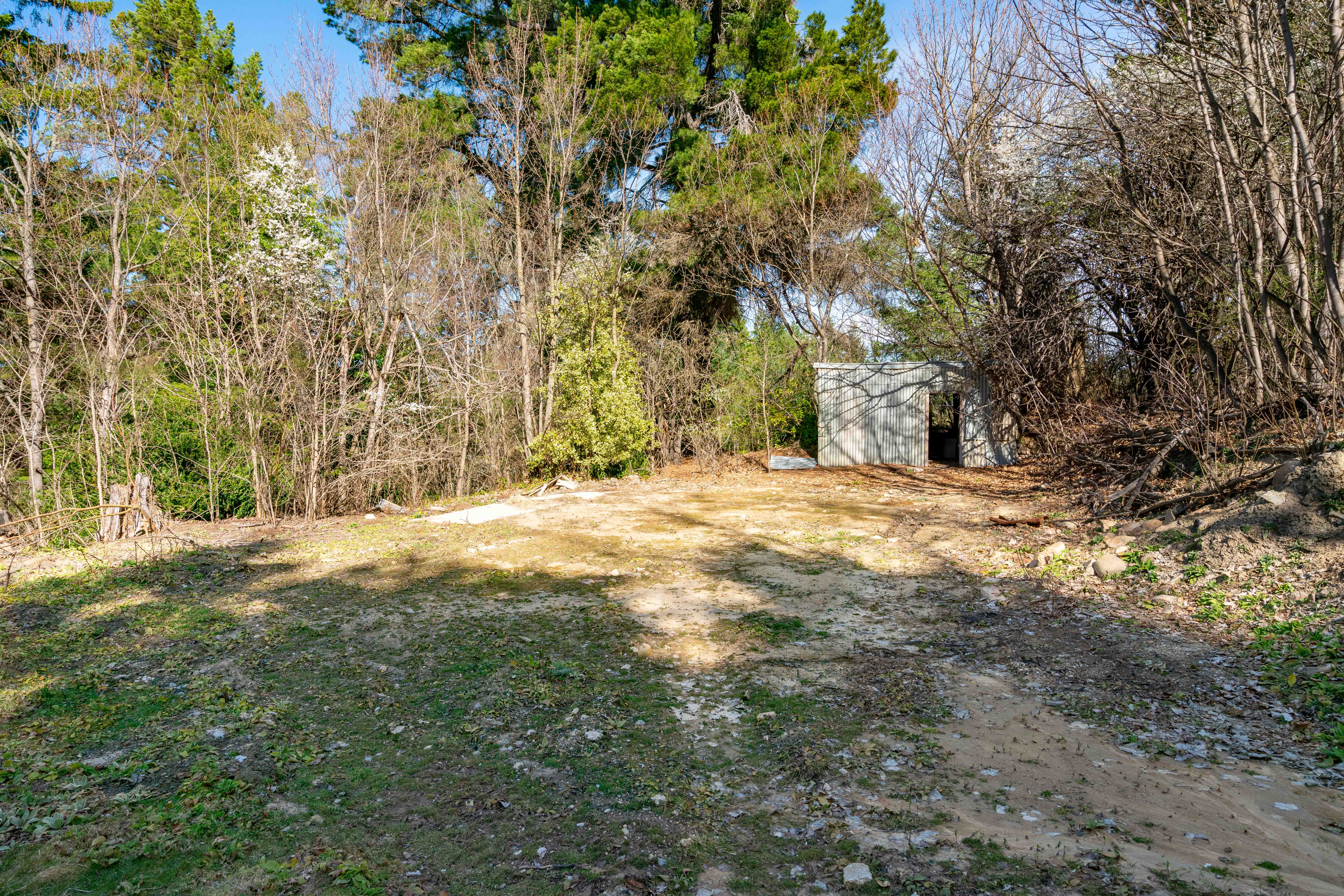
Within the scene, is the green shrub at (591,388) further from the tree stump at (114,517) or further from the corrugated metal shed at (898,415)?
the tree stump at (114,517)

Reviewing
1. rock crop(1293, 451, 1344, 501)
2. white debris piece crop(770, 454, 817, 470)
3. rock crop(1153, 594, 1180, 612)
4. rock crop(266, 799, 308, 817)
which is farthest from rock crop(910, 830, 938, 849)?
white debris piece crop(770, 454, 817, 470)

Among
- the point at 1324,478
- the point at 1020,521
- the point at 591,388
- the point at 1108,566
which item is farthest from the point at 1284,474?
the point at 591,388

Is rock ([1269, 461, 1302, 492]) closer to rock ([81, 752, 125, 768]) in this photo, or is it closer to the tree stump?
rock ([81, 752, 125, 768])

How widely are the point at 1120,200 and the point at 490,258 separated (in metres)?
12.0

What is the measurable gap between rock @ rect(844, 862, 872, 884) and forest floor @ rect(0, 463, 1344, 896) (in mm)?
11

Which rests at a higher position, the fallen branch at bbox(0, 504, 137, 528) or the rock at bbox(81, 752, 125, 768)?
the fallen branch at bbox(0, 504, 137, 528)

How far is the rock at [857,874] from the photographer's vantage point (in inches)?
101

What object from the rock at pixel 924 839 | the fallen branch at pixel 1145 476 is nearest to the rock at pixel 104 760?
the rock at pixel 924 839

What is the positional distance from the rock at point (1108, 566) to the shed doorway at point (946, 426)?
363 inches

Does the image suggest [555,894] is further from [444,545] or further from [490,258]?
[490,258]

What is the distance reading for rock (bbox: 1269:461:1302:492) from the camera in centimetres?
615

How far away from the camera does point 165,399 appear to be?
10219 millimetres

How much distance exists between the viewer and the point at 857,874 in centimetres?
260

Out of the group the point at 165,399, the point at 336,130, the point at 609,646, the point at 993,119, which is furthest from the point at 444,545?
the point at 993,119
